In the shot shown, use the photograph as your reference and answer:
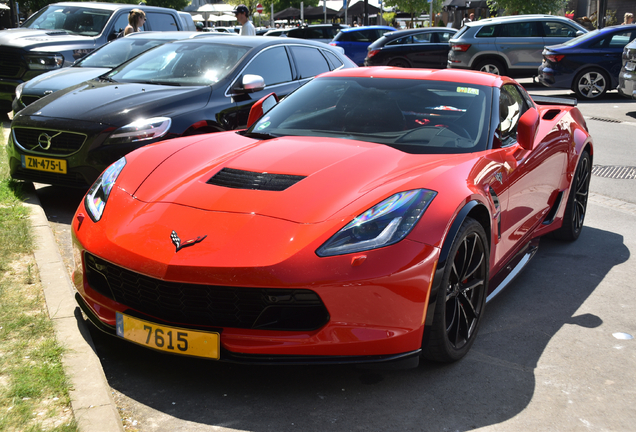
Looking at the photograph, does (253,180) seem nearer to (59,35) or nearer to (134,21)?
(134,21)

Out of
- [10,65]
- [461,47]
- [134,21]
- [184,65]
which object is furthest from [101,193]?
[461,47]

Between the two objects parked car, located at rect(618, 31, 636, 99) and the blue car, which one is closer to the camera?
parked car, located at rect(618, 31, 636, 99)

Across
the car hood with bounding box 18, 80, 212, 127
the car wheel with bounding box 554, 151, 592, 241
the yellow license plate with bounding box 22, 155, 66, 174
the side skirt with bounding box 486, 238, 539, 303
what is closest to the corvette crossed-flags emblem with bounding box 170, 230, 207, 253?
the side skirt with bounding box 486, 238, 539, 303

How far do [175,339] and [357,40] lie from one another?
20.9 metres

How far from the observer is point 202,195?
327 centimetres

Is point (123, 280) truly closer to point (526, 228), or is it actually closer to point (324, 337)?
point (324, 337)

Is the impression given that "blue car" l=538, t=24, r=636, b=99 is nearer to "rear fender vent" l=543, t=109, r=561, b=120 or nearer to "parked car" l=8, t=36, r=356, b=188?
"parked car" l=8, t=36, r=356, b=188

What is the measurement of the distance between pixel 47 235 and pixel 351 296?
2966 millimetres

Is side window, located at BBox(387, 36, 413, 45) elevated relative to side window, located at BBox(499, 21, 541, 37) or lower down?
lower down

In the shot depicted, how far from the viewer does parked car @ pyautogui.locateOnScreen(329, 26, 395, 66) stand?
886 inches

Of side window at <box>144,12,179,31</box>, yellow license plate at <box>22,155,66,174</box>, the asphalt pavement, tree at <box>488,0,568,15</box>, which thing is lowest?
the asphalt pavement

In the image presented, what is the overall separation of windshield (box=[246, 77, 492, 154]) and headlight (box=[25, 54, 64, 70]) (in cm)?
740

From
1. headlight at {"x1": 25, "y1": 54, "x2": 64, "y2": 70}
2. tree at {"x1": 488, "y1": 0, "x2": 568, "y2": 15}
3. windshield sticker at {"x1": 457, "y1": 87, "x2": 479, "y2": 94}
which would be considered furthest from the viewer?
tree at {"x1": 488, "y1": 0, "x2": 568, "y2": 15}

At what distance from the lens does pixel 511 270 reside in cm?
416
